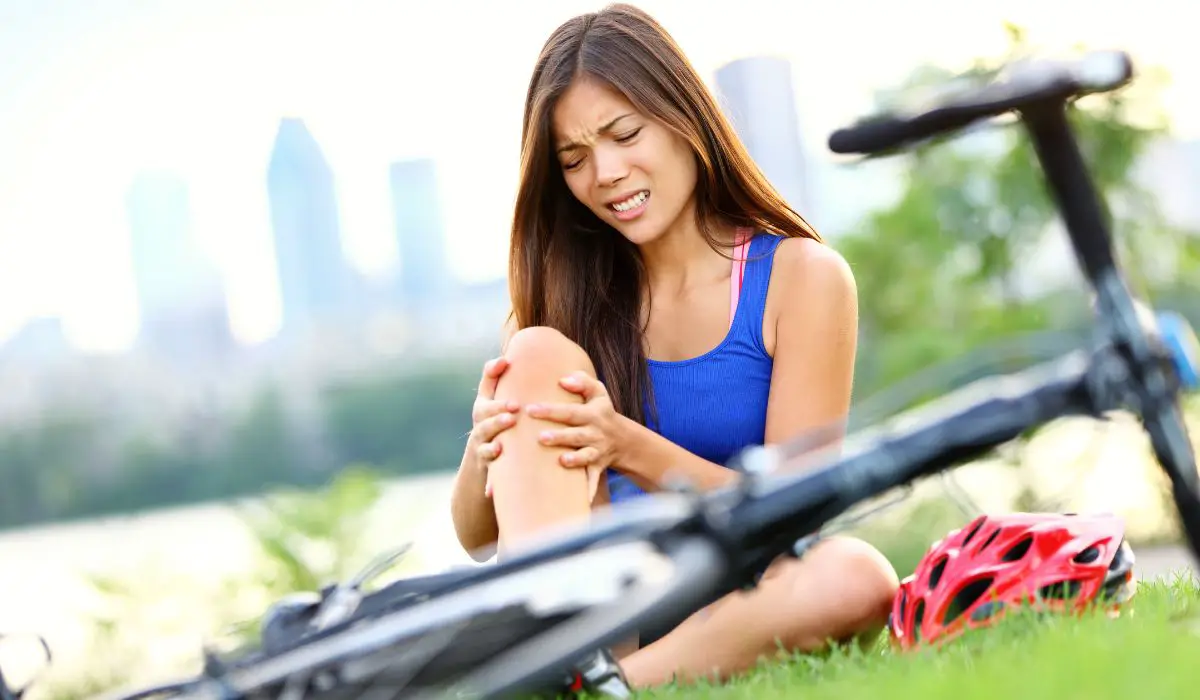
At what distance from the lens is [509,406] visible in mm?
1498

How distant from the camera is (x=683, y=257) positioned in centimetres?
192

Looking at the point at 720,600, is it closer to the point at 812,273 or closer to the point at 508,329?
the point at 812,273

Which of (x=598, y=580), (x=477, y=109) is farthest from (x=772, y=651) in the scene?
(x=477, y=109)

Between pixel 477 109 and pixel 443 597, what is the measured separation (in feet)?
17.7

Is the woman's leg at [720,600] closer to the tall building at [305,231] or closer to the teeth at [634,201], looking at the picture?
the teeth at [634,201]

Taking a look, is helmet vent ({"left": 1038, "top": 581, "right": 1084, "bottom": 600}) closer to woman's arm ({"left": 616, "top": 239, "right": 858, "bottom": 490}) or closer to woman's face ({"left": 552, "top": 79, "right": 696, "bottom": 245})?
woman's arm ({"left": 616, "top": 239, "right": 858, "bottom": 490})

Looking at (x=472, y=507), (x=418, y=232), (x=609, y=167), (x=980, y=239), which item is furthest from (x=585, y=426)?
(x=418, y=232)

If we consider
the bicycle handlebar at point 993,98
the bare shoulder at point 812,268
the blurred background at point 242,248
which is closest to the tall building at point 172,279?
the blurred background at point 242,248

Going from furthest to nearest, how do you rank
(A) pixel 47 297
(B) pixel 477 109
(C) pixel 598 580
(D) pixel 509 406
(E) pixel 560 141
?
1. (B) pixel 477 109
2. (A) pixel 47 297
3. (E) pixel 560 141
4. (D) pixel 509 406
5. (C) pixel 598 580

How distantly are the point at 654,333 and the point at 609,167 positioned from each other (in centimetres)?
29

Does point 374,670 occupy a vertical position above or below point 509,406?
below

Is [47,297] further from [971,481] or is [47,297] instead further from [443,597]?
[443,597]

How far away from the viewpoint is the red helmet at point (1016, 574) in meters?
1.41

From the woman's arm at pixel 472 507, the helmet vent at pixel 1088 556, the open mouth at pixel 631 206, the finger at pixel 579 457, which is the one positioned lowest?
the helmet vent at pixel 1088 556
